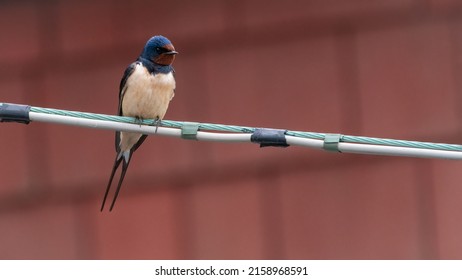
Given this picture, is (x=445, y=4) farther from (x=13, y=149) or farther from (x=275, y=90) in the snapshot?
(x=13, y=149)

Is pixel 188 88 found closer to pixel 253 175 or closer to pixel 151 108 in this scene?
pixel 253 175

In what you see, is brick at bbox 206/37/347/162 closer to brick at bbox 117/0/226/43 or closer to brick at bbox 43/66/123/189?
brick at bbox 117/0/226/43

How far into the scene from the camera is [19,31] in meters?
7.97

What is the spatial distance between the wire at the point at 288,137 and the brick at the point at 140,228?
3370mm

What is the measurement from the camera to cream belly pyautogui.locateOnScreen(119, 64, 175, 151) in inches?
212

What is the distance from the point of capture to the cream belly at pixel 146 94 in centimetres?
538

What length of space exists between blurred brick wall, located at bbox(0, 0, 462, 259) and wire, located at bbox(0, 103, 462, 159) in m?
3.26

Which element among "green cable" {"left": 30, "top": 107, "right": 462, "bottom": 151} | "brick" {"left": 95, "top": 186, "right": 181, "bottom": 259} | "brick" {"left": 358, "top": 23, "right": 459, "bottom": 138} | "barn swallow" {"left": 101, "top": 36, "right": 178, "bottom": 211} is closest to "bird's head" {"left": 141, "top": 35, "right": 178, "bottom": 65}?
"barn swallow" {"left": 101, "top": 36, "right": 178, "bottom": 211}

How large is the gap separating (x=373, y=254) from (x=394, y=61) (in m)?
1.07

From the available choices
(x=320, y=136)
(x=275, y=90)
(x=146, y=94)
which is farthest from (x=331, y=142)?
(x=275, y=90)

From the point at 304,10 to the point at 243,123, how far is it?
2.34 ft

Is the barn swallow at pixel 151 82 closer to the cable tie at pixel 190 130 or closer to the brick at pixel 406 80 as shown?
→ the cable tie at pixel 190 130

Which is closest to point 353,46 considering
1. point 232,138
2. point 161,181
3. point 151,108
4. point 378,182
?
point 378,182

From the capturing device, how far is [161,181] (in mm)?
7895
